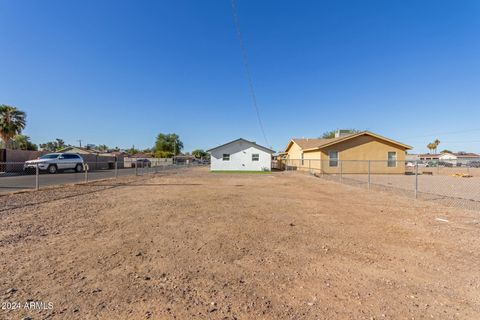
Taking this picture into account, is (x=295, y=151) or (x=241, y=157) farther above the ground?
(x=295, y=151)

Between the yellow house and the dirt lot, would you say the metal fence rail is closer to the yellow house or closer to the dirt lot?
the dirt lot

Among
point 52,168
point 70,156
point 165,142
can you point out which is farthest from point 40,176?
point 165,142

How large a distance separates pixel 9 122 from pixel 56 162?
16.3 m

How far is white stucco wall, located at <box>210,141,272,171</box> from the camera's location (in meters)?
28.5

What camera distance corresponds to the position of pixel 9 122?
28.3 metres

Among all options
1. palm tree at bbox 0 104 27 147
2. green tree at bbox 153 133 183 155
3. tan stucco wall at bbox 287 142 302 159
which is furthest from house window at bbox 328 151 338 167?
green tree at bbox 153 133 183 155

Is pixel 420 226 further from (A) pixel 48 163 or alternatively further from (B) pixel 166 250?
(A) pixel 48 163

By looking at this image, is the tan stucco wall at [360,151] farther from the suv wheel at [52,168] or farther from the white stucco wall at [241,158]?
the suv wheel at [52,168]

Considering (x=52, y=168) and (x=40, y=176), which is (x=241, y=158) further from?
(x=40, y=176)

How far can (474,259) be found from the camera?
11.5 feet

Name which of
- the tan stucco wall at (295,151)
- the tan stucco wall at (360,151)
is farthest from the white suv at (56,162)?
the tan stucco wall at (295,151)

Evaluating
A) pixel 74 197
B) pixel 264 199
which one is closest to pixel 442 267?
pixel 264 199

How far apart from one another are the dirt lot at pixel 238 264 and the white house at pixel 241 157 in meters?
22.3

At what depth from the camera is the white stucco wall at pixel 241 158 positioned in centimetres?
2855
